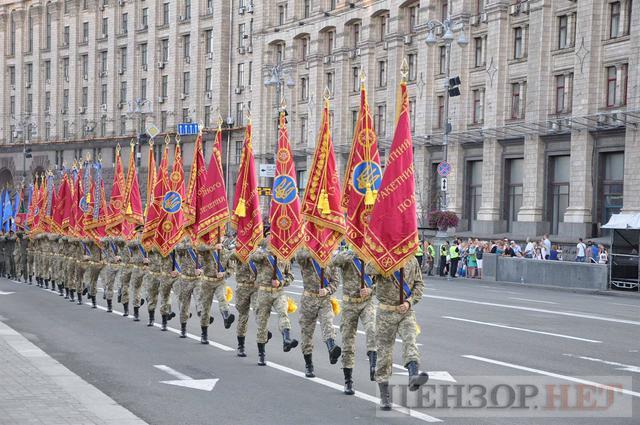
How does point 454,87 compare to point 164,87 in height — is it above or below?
below

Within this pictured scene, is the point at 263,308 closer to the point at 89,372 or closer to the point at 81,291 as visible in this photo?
the point at 89,372

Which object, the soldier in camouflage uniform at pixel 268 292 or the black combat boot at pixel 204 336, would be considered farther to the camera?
the black combat boot at pixel 204 336

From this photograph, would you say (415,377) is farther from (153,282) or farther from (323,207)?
(153,282)

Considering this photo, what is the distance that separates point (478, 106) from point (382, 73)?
9.06 m

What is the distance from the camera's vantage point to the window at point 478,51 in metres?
52.1

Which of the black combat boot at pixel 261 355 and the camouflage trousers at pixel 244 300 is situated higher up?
the camouflage trousers at pixel 244 300

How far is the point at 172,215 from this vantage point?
20.3m

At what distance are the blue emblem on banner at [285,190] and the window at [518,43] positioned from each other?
36343 millimetres

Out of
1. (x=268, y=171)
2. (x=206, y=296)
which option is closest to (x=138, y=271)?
(x=206, y=296)

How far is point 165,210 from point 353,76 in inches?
1708

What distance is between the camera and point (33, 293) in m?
29.4

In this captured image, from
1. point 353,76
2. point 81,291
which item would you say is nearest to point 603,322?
point 81,291

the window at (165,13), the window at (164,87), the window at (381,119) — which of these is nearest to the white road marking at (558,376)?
the window at (381,119)

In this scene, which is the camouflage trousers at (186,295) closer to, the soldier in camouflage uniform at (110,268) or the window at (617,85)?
the soldier in camouflage uniform at (110,268)
